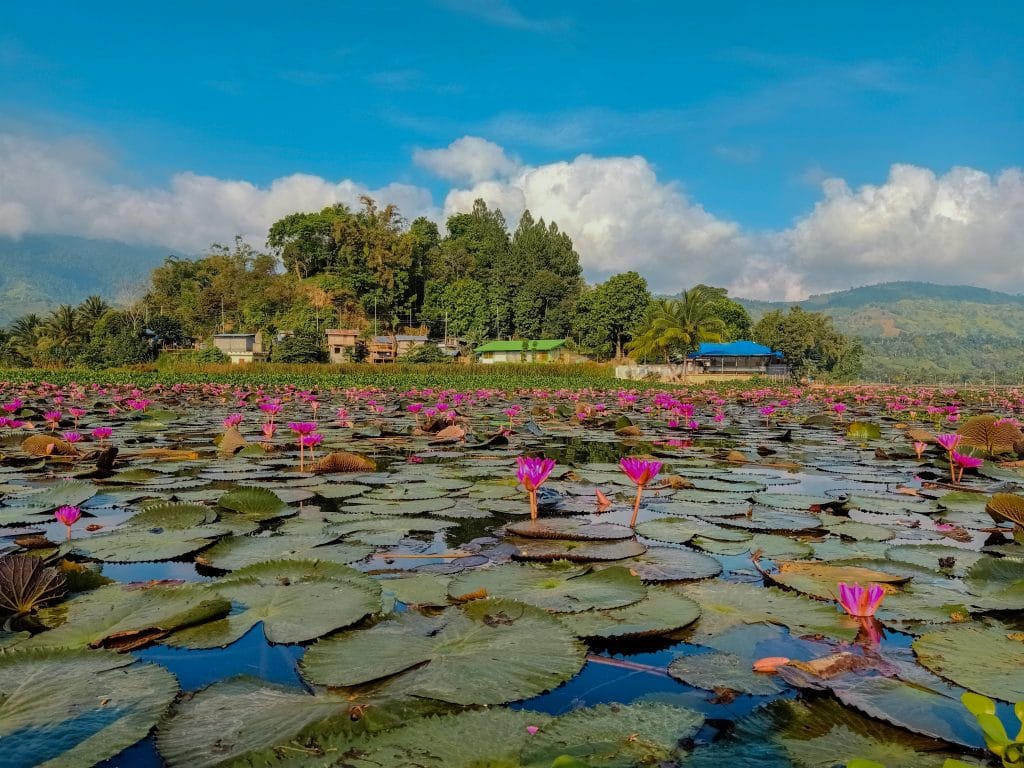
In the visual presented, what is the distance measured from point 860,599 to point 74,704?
215 cm

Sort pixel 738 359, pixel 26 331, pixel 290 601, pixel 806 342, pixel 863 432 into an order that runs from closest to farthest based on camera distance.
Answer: pixel 290 601 < pixel 863 432 < pixel 738 359 < pixel 26 331 < pixel 806 342

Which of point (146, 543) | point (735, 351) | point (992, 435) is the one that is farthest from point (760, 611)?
point (735, 351)

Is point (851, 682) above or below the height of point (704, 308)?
below

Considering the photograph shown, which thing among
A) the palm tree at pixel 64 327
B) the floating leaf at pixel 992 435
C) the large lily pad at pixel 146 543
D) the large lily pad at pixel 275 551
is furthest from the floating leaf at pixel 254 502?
the palm tree at pixel 64 327

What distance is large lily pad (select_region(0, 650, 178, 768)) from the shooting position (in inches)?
50.5

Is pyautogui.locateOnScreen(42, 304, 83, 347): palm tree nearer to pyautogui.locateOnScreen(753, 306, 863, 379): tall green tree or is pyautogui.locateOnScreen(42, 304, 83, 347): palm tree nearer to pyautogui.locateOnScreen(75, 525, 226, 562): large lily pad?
pyautogui.locateOnScreen(75, 525, 226, 562): large lily pad

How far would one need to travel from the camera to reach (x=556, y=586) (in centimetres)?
239

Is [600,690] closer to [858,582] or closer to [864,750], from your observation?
[864,750]

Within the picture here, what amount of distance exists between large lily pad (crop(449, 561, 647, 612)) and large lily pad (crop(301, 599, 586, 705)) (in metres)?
0.22

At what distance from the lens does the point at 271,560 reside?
8.46 feet

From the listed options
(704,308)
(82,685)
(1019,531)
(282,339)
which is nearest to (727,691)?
(82,685)

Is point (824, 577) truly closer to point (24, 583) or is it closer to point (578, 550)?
point (578, 550)

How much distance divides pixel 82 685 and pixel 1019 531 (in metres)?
3.92

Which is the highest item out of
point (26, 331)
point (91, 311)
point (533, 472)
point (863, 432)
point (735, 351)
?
point (91, 311)
